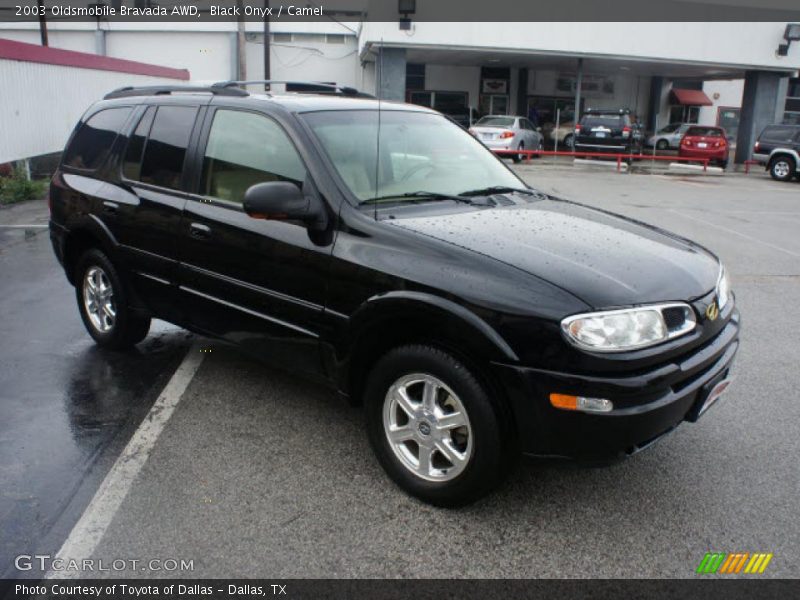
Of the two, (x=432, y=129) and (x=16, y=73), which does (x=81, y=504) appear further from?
(x=16, y=73)

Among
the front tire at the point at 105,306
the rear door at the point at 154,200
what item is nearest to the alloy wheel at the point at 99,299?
the front tire at the point at 105,306

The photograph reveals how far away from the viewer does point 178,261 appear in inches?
165

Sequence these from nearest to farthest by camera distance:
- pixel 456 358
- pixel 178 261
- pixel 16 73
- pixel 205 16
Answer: pixel 456 358, pixel 178 261, pixel 16 73, pixel 205 16

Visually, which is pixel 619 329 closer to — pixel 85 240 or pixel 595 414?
pixel 595 414

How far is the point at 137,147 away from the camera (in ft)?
15.2

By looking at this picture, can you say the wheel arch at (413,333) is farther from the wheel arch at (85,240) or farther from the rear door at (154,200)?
the wheel arch at (85,240)

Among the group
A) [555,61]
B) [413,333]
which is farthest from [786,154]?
[413,333]

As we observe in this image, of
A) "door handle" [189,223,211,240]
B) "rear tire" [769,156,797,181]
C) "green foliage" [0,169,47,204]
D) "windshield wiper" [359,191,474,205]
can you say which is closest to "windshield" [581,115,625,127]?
"rear tire" [769,156,797,181]

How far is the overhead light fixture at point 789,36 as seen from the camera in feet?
90.5

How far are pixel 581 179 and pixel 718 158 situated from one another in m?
9.98

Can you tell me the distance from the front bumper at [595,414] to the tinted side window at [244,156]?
1594 mm

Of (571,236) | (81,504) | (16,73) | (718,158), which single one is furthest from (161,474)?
(718,158)

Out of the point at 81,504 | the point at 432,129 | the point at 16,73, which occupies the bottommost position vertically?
the point at 81,504

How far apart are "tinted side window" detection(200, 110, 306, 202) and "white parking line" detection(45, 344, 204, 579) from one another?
1.28 meters
